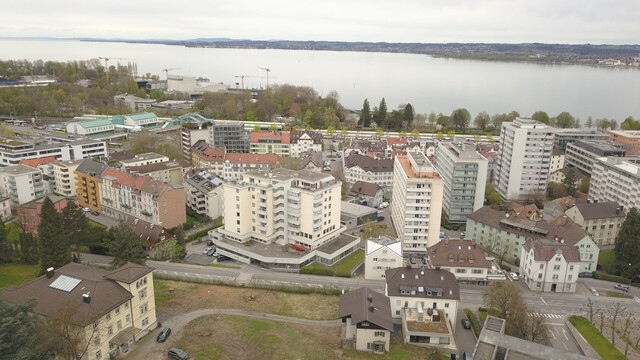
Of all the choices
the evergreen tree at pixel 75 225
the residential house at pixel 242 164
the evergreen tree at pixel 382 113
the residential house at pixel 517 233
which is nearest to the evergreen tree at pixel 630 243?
the residential house at pixel 517 233

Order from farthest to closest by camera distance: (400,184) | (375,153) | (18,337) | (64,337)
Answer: (375,153) < (400,184) < (64,337) < (18,337)

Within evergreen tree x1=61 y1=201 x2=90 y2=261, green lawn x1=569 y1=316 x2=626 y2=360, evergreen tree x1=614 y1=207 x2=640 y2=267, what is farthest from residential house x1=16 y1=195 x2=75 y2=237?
evergreen tree x1=614 y1=207 x2=640 y2=267

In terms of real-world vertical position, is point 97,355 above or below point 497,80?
below

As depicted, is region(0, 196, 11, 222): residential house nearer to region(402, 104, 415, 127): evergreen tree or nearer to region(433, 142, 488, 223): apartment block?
region(433, 142, 488, 223): apartment block

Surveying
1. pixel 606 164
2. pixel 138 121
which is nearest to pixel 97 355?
pixel 606 164

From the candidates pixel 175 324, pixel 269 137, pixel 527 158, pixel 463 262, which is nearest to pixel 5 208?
pixel 175 324

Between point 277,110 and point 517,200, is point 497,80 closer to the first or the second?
point 277,110

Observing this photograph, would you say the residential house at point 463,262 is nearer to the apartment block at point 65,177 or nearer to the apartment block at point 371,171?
the apartment block at point 371,171

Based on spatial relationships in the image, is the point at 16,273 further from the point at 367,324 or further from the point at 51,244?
the point at 367,324
